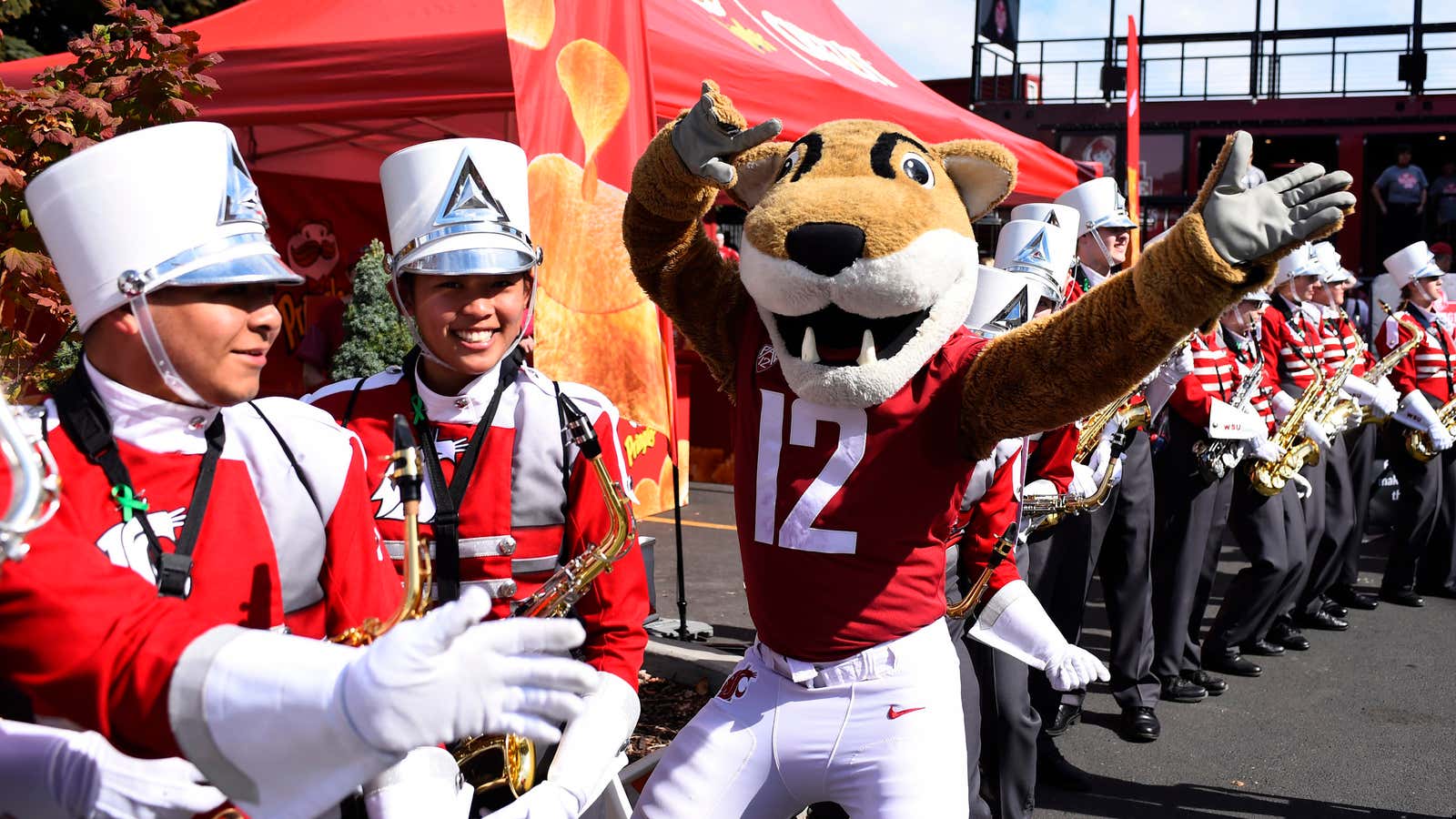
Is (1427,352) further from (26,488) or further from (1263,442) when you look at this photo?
(26,488)

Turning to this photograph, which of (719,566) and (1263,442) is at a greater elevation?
(1263,442)

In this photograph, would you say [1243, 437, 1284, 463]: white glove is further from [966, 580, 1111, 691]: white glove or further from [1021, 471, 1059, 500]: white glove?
[966, 580, 1111, 691]: white glove

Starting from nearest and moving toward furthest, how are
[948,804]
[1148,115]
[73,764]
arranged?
[73,764]
[948,804]
[1148,115]

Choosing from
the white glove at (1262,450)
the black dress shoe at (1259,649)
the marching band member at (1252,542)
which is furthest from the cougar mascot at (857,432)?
the black dress shoe at (1259,649)

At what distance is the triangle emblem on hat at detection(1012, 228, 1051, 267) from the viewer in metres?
4.67

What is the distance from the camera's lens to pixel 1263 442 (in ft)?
22.4

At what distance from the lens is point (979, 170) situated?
306 cm

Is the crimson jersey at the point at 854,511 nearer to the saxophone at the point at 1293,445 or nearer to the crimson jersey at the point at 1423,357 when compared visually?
the saxophone at the point at 1293,445

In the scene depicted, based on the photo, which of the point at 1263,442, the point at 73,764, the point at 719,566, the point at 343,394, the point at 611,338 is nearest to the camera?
the point at 73,764

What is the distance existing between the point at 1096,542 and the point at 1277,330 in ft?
9.97

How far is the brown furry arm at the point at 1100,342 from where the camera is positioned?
2363mm

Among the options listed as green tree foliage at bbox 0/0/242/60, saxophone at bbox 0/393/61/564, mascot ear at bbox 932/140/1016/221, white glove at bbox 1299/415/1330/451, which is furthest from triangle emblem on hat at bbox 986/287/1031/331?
green tree foliage at bbox 0/0/242/60

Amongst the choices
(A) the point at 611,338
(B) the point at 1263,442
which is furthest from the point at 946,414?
(B) the point at 1263,442

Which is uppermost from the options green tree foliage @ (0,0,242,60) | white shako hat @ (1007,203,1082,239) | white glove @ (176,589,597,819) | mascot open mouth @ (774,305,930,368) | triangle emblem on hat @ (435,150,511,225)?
green tree foliage @ (0,0,242,60)
